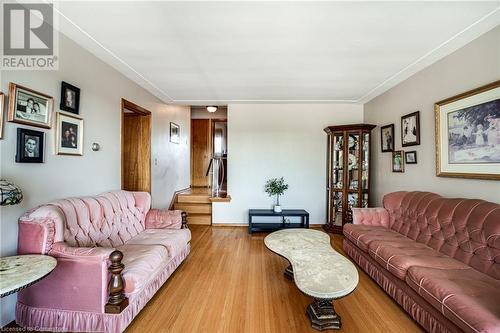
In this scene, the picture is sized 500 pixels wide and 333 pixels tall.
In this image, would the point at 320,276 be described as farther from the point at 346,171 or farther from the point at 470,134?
the point at 346,171

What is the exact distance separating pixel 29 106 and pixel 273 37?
2.26 metres

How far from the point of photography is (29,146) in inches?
78.0

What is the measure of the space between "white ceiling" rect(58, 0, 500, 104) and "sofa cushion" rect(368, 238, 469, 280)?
6.98ft

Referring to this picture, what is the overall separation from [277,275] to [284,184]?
235 cm

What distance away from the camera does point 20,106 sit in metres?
1.89

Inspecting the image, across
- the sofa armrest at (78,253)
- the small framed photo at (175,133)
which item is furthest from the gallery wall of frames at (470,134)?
the small framed photo at (175,133)

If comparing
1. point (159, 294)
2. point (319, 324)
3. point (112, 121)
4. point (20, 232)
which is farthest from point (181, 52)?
point (319, 324)

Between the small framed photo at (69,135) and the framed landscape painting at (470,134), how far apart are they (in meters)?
4.08

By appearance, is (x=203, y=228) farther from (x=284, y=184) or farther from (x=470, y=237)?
(x=470, y=237)

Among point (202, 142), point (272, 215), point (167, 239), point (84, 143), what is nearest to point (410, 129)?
point (272, 215)

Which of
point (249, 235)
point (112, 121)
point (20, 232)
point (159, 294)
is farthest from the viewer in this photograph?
point (249, 235)

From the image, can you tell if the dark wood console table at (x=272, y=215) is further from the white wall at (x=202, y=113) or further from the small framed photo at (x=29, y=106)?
the white wall at (x=202, y=113)

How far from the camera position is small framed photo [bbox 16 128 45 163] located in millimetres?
1905

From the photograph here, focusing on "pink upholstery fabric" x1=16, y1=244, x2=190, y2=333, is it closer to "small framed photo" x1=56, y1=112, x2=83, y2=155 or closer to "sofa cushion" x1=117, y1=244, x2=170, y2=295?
"sofa cushion" x1=117, y1=244, x2=170, y2=295
